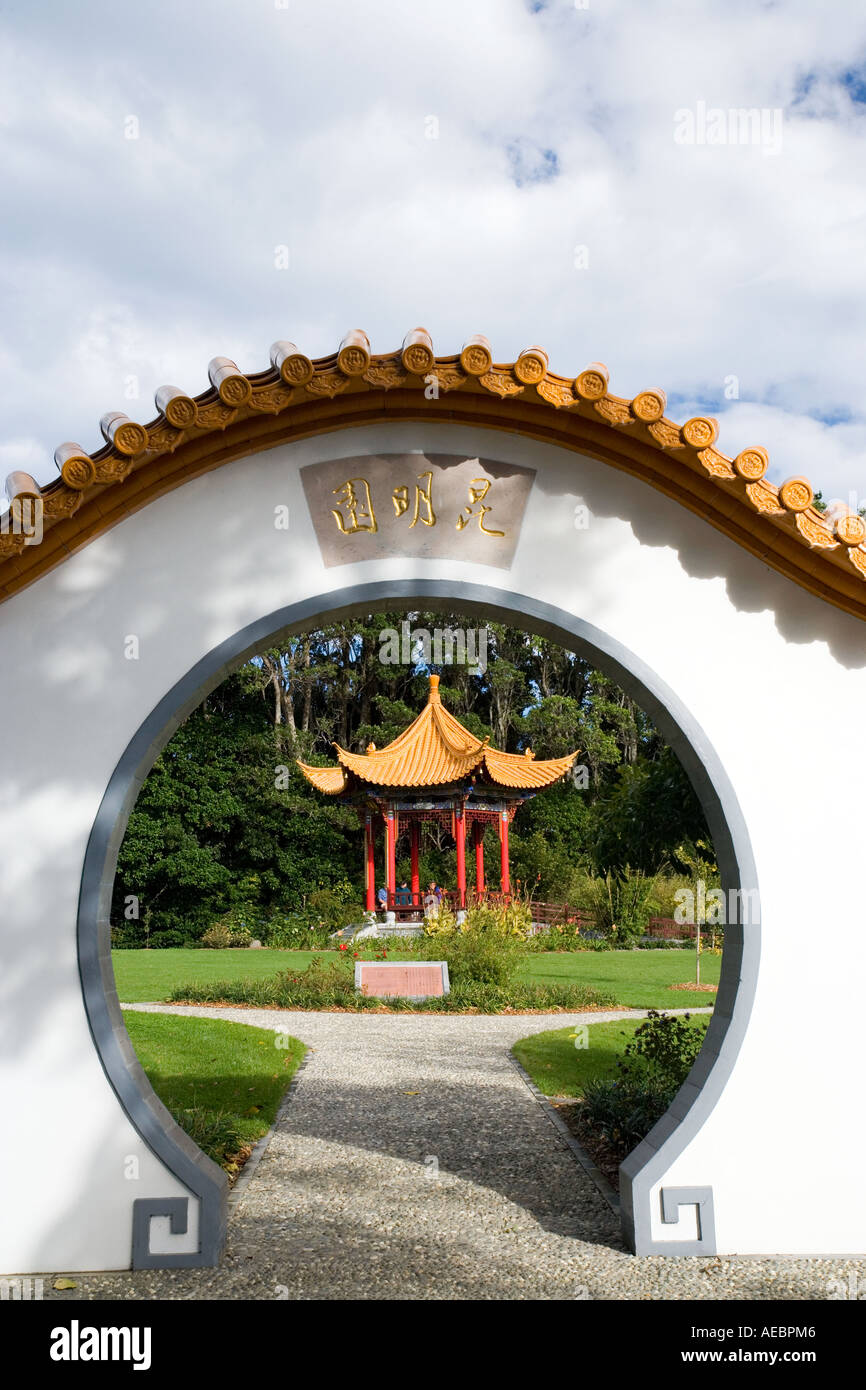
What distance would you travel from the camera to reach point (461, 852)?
60.0 ft

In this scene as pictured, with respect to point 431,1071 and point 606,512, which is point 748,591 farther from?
point 431,1071

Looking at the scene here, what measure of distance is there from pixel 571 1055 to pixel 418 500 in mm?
6180

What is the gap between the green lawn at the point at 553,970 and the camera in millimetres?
13086

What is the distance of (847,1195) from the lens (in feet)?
13.3

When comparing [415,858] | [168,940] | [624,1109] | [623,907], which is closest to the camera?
[624,1109]

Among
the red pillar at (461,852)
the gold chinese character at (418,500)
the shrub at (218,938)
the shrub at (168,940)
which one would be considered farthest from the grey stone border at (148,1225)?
the shrub at (168,940)

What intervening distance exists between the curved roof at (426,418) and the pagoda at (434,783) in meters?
14.0

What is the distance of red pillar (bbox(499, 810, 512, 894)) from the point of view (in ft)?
65.1

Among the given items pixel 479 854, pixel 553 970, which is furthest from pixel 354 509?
pixel 479 854

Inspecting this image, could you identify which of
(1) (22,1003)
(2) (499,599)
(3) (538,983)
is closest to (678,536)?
(2) (499,599)

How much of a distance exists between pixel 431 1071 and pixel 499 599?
18.1ft

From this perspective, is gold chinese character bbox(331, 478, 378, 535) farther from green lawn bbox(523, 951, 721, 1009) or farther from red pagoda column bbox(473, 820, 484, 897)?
red pagoda column bbox(473, 820, 484, 897)

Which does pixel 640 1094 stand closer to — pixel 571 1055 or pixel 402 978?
pixel 571 1055

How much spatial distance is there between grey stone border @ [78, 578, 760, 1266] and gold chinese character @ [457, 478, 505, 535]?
268 millimetres
